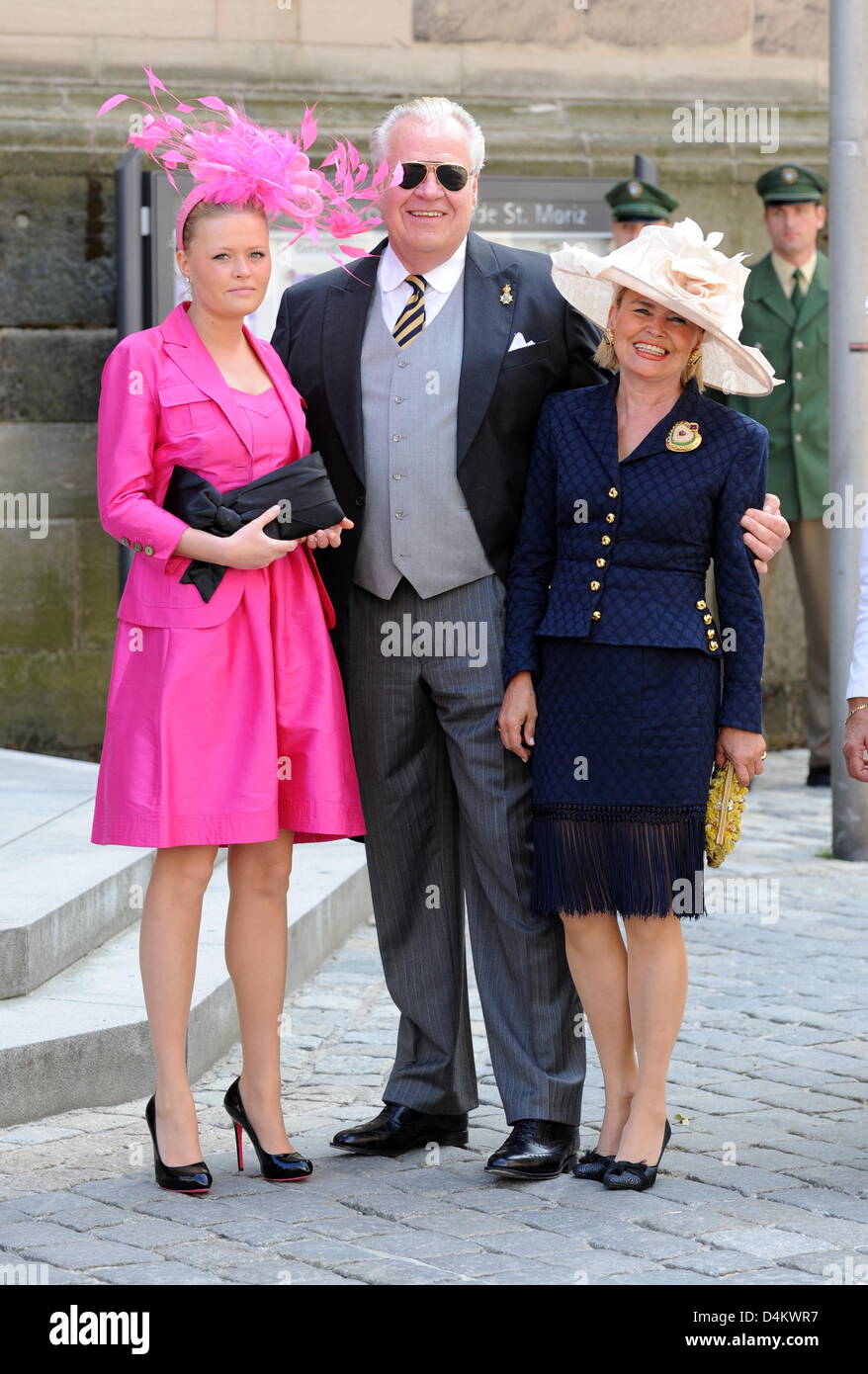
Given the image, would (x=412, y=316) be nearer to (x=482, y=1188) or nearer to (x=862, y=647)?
(x=862, y=647)

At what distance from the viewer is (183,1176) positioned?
13.7 ft

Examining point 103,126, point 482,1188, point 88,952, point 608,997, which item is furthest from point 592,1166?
point 103,126

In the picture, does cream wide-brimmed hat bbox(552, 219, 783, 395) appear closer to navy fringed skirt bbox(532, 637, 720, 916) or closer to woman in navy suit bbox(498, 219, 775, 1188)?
woman in navy suit bbox(498, 219, 775, 1188)

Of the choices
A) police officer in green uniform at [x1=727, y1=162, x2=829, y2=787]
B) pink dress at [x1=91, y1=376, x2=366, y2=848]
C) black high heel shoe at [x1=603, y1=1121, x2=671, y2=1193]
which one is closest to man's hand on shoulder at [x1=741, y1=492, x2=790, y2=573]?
pink dress at [x1=91, y1=376, x2=366, y2=848]

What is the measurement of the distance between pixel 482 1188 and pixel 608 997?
1.49 ft

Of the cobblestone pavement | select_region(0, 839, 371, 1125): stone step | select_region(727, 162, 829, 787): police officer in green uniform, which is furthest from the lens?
select_region(727, 162, 829, 787): police officer in green uniform

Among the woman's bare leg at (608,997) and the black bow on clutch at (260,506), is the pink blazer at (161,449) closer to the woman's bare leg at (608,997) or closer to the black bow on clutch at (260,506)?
the black bow on clutch at (260,506)

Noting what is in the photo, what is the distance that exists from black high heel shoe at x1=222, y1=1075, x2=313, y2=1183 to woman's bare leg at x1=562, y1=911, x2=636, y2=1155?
605mm

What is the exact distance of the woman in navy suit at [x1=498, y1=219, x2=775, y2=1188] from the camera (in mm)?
4199

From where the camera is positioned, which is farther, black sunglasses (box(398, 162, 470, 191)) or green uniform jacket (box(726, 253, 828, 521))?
green uniform jacket (box(726, 253, 828, 521))

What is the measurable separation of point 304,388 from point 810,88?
20.3 ft

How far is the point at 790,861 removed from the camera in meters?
7.59
